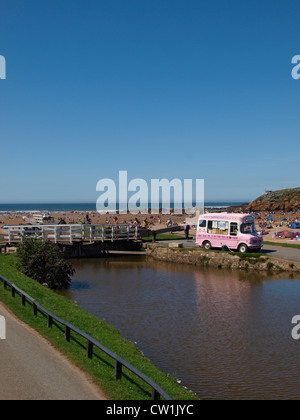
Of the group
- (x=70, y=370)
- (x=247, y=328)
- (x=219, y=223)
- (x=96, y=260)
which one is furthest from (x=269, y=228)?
(x=70, y=370)

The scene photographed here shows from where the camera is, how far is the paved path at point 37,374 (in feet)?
24.8

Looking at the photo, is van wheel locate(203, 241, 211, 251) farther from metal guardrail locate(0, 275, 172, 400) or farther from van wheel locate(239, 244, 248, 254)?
metal guardrail locate(0, 275, 172, 400)

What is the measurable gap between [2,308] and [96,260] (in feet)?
66.9

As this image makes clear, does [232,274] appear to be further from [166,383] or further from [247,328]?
[166,383]

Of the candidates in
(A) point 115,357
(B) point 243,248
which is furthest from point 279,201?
(A) point 115,357

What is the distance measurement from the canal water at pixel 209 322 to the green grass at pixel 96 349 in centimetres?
118

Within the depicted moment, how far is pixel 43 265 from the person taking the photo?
2180 cm

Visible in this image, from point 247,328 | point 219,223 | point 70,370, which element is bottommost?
point 247,328

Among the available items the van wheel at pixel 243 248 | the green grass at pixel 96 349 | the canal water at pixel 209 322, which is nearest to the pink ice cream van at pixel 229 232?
the van wheel at pixel 243 248

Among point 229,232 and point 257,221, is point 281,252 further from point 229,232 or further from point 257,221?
point 257,221

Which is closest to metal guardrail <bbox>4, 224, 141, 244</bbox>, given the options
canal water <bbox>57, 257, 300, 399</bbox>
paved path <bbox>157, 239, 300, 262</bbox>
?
paved path <bbox>157, 239, 300, 262</bbox>

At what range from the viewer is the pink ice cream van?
2989 centimetres

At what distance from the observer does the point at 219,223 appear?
31.2 m

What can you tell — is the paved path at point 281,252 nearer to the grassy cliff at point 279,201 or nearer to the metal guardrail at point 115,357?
the metal guardrail at point 115,357
